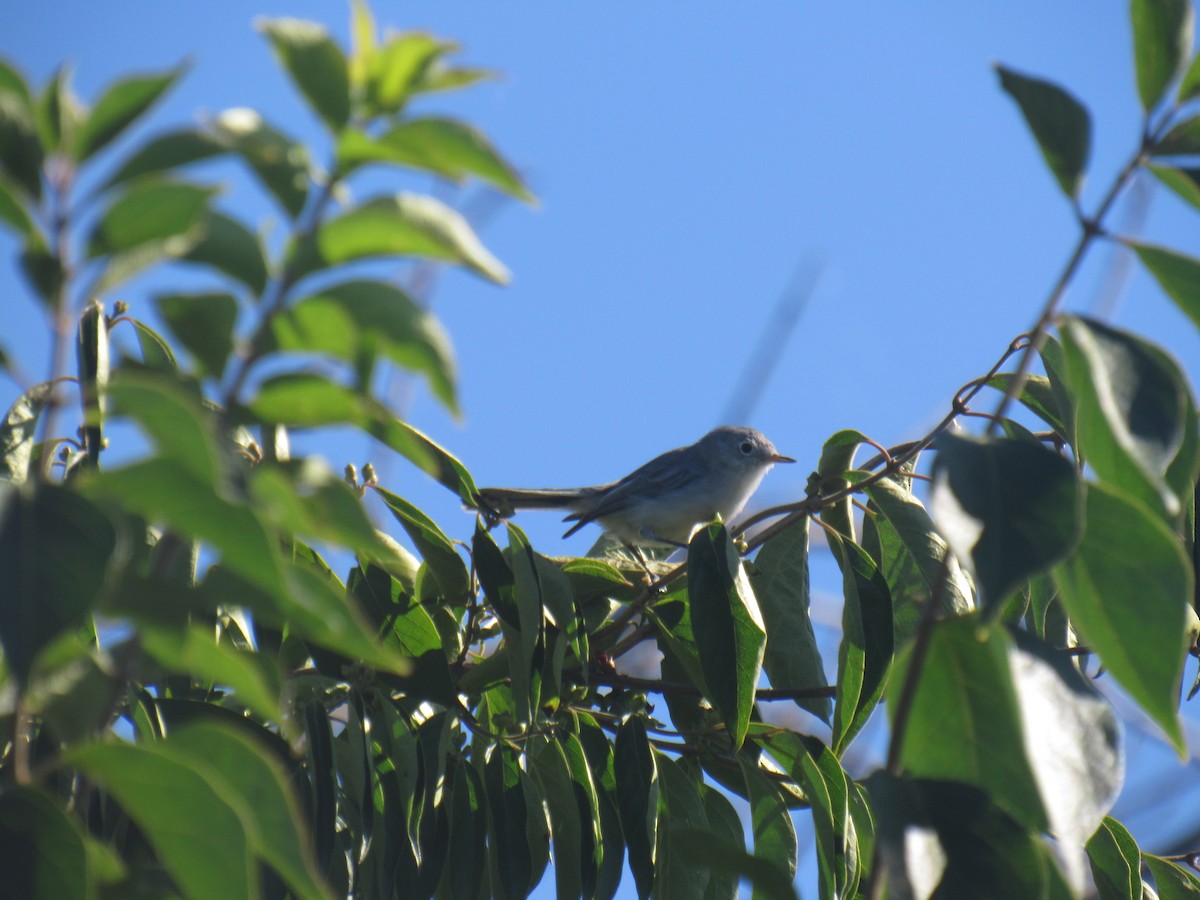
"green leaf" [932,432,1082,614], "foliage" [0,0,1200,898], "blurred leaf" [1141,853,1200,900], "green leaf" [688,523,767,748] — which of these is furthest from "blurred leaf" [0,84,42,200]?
"blurred leaf" [1141,853,1200,900]

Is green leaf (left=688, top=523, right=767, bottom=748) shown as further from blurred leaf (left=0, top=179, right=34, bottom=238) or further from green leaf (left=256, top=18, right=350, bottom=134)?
blurred leaf (left=0, top=179, right=34, bottom=238)

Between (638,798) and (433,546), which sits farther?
(433,546)

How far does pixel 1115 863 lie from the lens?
2303mm

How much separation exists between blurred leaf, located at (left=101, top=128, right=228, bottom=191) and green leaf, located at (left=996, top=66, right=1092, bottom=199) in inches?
33.3

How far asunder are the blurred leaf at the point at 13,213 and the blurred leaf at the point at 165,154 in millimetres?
83

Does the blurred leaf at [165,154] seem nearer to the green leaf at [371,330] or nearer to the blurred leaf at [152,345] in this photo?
the green leaf at [371,330]

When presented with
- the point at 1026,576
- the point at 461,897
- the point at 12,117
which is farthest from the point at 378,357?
the point at 461,897

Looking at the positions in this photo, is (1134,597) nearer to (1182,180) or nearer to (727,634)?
(1182,180)

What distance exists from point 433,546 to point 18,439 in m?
0.86

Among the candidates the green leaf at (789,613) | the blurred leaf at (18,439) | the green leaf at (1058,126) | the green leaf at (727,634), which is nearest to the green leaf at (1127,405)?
the green leaf at (1058,126)

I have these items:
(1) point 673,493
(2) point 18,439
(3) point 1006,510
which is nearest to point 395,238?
(3) point 1006,510

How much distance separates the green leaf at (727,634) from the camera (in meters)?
2.19

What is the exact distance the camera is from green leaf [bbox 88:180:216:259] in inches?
40.8

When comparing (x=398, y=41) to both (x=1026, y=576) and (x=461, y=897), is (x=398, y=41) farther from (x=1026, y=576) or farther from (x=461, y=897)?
(x=461, y=897)
